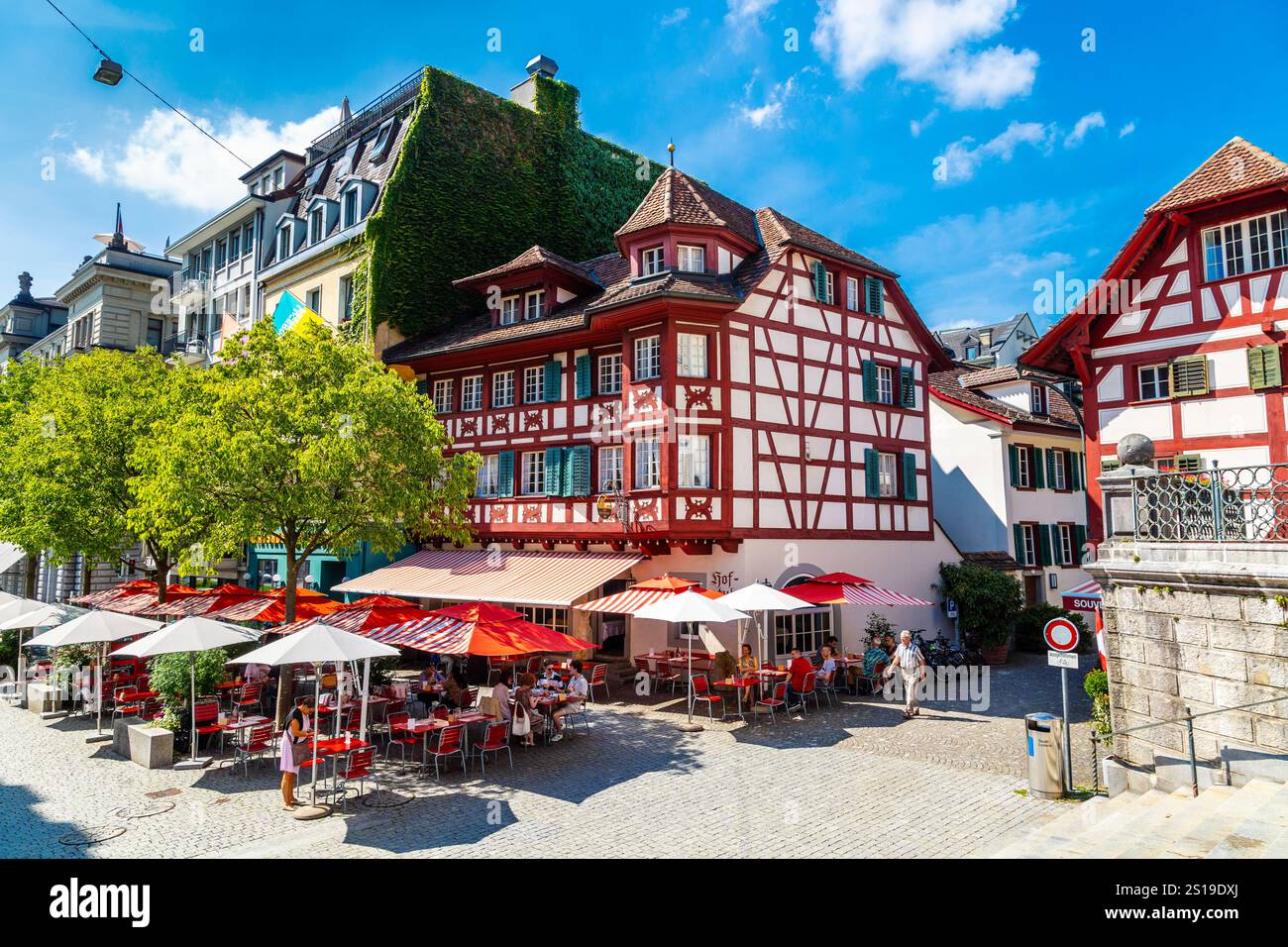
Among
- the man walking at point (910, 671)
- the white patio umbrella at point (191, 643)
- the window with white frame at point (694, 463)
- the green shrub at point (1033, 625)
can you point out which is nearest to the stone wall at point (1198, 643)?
the man walking at point (910, 671)

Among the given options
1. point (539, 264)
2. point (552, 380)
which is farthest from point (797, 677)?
point (539, 264)

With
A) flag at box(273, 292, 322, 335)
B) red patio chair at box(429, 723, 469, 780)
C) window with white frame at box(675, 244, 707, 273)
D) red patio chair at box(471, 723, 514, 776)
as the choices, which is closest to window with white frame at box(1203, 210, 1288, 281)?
window with white frame at box(675, 244, 707, 273)

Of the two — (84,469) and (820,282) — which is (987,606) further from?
(84,469)

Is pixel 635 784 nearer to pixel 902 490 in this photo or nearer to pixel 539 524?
pixel 539 524

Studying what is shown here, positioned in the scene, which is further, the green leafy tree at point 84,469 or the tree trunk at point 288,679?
the green leafy tree at point 84,469

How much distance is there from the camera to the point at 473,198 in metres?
28.8

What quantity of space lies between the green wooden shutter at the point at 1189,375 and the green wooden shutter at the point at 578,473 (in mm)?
13856

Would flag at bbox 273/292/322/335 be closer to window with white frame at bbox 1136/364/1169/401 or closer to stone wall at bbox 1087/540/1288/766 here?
window with white frame at bbox 1136/364/1169/401

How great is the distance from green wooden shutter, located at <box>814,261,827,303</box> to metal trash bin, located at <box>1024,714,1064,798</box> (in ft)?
47.8

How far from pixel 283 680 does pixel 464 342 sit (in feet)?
42.3

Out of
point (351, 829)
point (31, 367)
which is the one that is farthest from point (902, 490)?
point (31, 367)

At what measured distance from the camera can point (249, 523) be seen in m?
14.5

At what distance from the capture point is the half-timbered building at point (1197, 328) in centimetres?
1670

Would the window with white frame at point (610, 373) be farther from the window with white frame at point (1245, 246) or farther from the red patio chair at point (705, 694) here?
the window with white frame at point (1245, 246)
